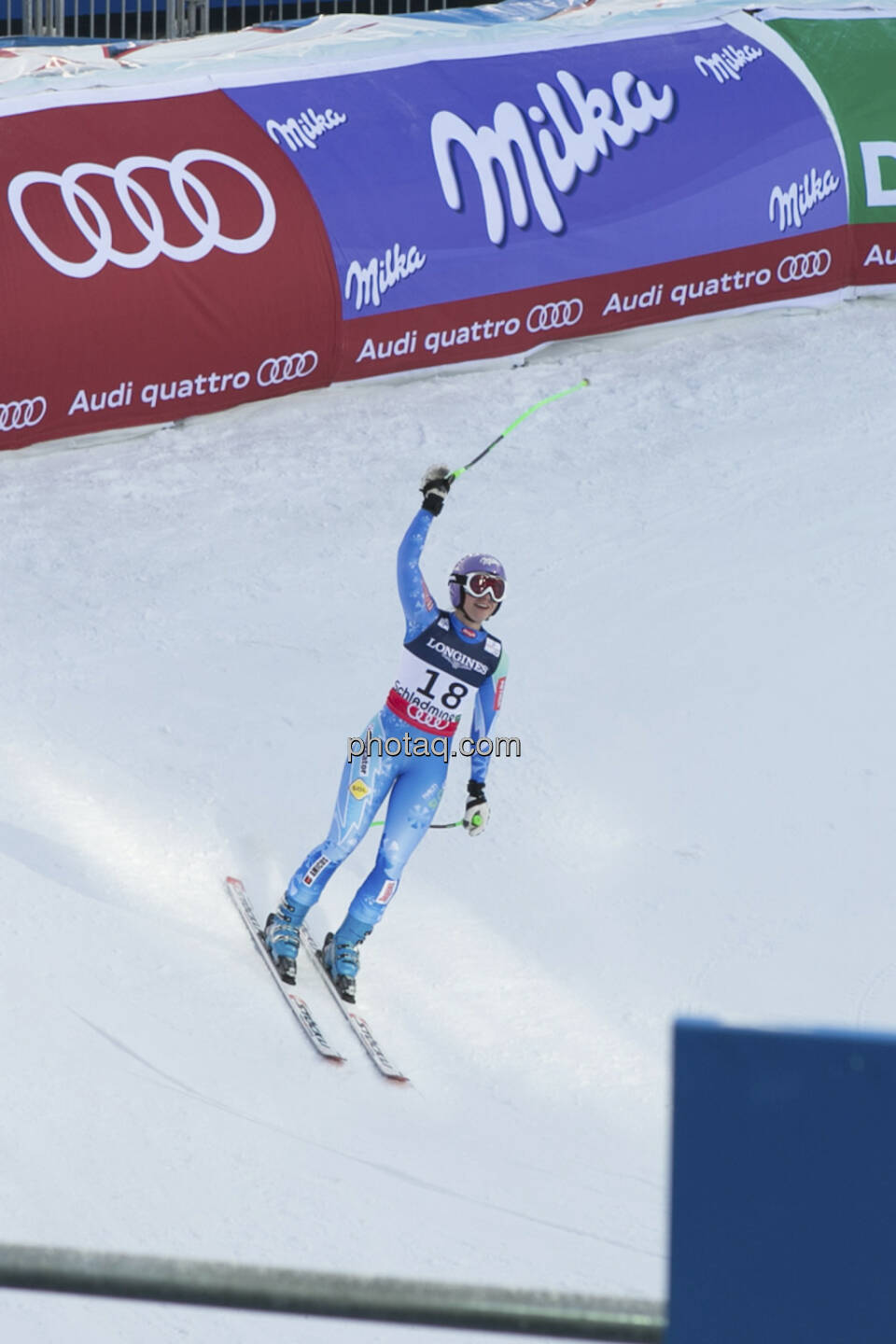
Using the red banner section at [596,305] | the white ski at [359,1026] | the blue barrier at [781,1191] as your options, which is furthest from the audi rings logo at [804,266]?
the blue barrier at [781,1191]

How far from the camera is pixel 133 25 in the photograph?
1742 cm

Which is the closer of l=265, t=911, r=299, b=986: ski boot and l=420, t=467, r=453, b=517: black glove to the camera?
l=420, t=467, r=453, b=517: black glove

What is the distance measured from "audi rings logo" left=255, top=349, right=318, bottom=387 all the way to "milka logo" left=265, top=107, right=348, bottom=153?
4.50 feet

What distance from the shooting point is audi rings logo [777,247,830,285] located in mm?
12898

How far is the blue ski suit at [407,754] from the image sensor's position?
7129mm

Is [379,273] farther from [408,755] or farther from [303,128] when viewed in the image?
[408,755]

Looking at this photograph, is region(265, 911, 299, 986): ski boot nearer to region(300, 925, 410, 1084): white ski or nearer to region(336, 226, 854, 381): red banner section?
region(300, 925, 410, 1084): white ski

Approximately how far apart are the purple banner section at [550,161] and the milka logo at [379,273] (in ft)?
0.04

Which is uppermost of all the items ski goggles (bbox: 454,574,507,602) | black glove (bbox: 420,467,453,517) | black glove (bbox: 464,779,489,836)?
black glove (bbox: 420,467,453,517)

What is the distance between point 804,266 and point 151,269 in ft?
16.9

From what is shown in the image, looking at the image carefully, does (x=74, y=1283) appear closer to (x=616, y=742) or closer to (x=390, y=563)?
(x=616, y=742)

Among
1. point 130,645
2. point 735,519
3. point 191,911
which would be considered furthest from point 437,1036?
point 735,519

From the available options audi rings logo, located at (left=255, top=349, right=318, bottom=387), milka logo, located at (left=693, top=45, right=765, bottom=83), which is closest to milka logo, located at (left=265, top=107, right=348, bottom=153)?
audi rings logo, located at (left=255, top=349, right=318, bottom=387)

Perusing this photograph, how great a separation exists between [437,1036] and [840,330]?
313 inches
